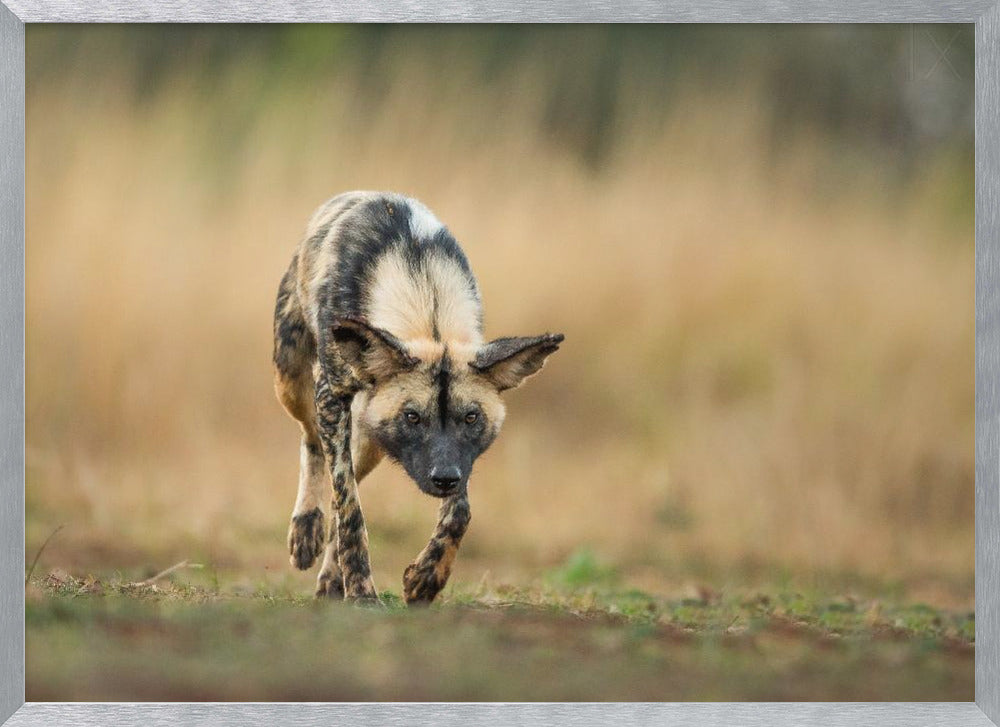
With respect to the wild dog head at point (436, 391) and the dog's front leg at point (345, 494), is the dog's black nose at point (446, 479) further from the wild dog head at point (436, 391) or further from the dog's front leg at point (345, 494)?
the dog's front leg at point (345, 494)

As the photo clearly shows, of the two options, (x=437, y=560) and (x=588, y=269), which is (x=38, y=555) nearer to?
(x=437, y=560)

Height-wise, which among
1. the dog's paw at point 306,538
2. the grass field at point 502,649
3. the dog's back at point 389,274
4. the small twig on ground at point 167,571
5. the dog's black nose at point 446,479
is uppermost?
the dog's back at point 389,274

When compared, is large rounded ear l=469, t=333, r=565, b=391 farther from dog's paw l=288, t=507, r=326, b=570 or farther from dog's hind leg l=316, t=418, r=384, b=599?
dog's paw l=288, t=507, r=326, b=570

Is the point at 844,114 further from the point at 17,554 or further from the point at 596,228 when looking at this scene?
the point at 17,554

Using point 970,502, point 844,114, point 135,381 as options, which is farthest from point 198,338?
point 970,502

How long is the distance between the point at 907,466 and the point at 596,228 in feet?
5.04

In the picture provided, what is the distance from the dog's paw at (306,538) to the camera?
633 cm

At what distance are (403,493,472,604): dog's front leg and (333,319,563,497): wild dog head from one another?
0.35ft

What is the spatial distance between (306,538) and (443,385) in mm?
863

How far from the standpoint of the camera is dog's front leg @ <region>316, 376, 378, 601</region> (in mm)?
6332

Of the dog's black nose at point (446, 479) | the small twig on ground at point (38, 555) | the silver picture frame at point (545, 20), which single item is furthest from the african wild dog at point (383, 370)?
the small twig on ground at point (38, 555)

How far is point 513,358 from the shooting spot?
6.20 meters

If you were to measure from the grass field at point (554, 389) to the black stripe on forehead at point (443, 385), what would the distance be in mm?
368

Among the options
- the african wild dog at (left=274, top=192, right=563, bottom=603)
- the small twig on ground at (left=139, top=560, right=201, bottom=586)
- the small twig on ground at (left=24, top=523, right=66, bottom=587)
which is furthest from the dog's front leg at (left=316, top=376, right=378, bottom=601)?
the small twig on ground at (left=24, top=523, right=66, bottom=587)
